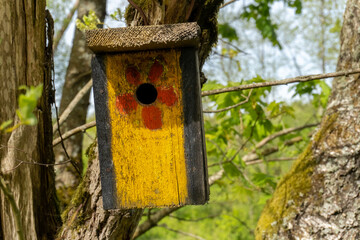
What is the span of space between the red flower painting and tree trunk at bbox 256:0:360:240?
124cm

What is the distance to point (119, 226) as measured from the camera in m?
1.79

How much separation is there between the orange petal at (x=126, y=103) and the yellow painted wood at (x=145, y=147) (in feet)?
0.05

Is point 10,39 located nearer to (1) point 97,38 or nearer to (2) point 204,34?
(1) point 97,38

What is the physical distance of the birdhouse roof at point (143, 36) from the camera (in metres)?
1.39

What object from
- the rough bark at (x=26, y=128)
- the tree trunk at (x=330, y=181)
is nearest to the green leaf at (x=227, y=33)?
the tree trunk at (x=330, y=181)

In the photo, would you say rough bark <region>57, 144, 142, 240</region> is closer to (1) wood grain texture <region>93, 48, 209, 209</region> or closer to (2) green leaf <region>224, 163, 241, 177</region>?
(1) wood grain texture <region>93, 48, 209, 209</region>

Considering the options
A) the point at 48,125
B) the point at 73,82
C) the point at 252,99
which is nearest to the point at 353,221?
the point at 252,99

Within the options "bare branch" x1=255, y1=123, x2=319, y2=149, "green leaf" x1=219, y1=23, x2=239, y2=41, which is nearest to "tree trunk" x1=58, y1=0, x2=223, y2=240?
"bare branch" x1=255, y1=123, x2=319, y2=149

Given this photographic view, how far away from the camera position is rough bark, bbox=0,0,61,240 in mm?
1584

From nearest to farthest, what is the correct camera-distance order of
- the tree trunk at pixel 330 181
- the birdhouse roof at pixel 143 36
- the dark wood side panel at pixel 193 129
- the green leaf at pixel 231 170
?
1. the birdhouse roof at pixel 143 36
2. the dark wood side panel at pixel 193 129
3. the tree trunk at pixel 330 181
4. the green leaf at pixel 231 170

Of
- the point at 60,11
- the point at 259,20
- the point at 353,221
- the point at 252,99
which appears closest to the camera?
the point at 353,221

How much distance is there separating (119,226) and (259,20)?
3.54 m

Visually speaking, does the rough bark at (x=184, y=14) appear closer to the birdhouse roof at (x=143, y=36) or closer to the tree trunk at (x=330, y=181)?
the birdhouse roof at (x=143, y=36)

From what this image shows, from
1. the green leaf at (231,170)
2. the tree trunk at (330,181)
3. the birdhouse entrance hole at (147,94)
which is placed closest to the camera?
the birdhouse entrance hole at (147,94)
